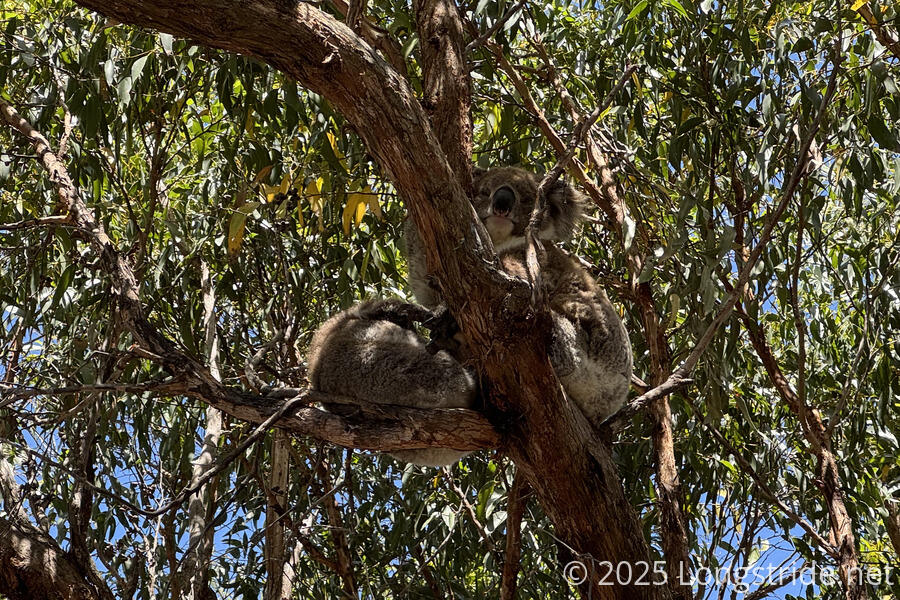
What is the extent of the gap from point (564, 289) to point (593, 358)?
28 centimetres

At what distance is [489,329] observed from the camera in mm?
2264

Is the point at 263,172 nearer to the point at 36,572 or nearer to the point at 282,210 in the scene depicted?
the point at 282,210

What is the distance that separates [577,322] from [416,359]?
1.89 feet

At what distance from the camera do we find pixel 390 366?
9.91 feet

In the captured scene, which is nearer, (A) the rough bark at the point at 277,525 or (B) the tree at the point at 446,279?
(B) the tree at the point at 446,279

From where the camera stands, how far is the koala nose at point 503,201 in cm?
326

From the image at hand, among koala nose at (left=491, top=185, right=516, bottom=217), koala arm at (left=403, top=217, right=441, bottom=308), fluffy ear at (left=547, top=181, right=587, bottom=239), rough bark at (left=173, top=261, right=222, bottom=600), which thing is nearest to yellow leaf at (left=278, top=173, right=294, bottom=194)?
koala arm at (left=403, top=217, right=441, bottom=308)

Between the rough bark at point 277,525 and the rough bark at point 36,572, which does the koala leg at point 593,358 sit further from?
the rough bark at point 36,572

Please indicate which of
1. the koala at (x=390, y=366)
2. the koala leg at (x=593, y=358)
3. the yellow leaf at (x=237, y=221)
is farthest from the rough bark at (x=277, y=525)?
the koala leg at (x=593, y=358)

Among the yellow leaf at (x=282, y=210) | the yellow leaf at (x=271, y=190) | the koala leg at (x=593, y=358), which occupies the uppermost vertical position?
the yellow leaf at (x=282, y=210)

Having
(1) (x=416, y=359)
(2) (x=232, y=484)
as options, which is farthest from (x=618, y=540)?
(2) (x=232, y=484)

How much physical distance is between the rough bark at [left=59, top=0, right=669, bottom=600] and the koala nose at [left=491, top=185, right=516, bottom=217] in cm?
96

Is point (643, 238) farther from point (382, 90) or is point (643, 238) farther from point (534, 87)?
point (382, 90)

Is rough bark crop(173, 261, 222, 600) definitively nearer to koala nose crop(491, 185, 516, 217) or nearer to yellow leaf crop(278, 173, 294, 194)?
yellow leaf crop(278, 173, 294, 194)
